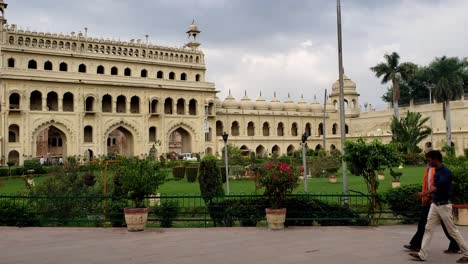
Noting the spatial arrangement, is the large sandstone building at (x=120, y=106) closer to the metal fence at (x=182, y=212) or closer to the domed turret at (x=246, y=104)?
the domed turret at (x=246, y=104)

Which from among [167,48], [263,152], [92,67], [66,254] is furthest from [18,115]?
[66,254]

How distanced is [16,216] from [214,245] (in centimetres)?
553

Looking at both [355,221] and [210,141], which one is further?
[210,141]

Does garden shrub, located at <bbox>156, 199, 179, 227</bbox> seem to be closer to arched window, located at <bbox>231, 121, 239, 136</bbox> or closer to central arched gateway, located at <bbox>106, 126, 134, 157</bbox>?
central arched gateway, located at <bbox>106, 126, 134, 157</bbox>

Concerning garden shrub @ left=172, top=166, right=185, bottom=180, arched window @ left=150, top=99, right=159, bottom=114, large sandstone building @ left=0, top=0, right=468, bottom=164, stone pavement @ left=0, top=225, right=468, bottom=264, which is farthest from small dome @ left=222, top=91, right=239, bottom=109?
stone pavement @ left=0, top=225, right=468, bottom=264

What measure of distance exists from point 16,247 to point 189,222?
429 cm

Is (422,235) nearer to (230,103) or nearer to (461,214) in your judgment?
(461,214)

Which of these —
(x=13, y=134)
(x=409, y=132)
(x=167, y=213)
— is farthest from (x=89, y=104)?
(x=167, y=213)

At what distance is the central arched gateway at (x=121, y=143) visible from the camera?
144ft

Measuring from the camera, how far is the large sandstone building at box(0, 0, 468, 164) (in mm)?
38812

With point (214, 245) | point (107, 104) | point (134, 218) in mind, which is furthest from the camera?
point (107, 104)

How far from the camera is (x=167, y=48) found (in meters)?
50.5

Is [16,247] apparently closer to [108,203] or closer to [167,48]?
[108,203]

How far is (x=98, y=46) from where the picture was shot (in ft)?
152
